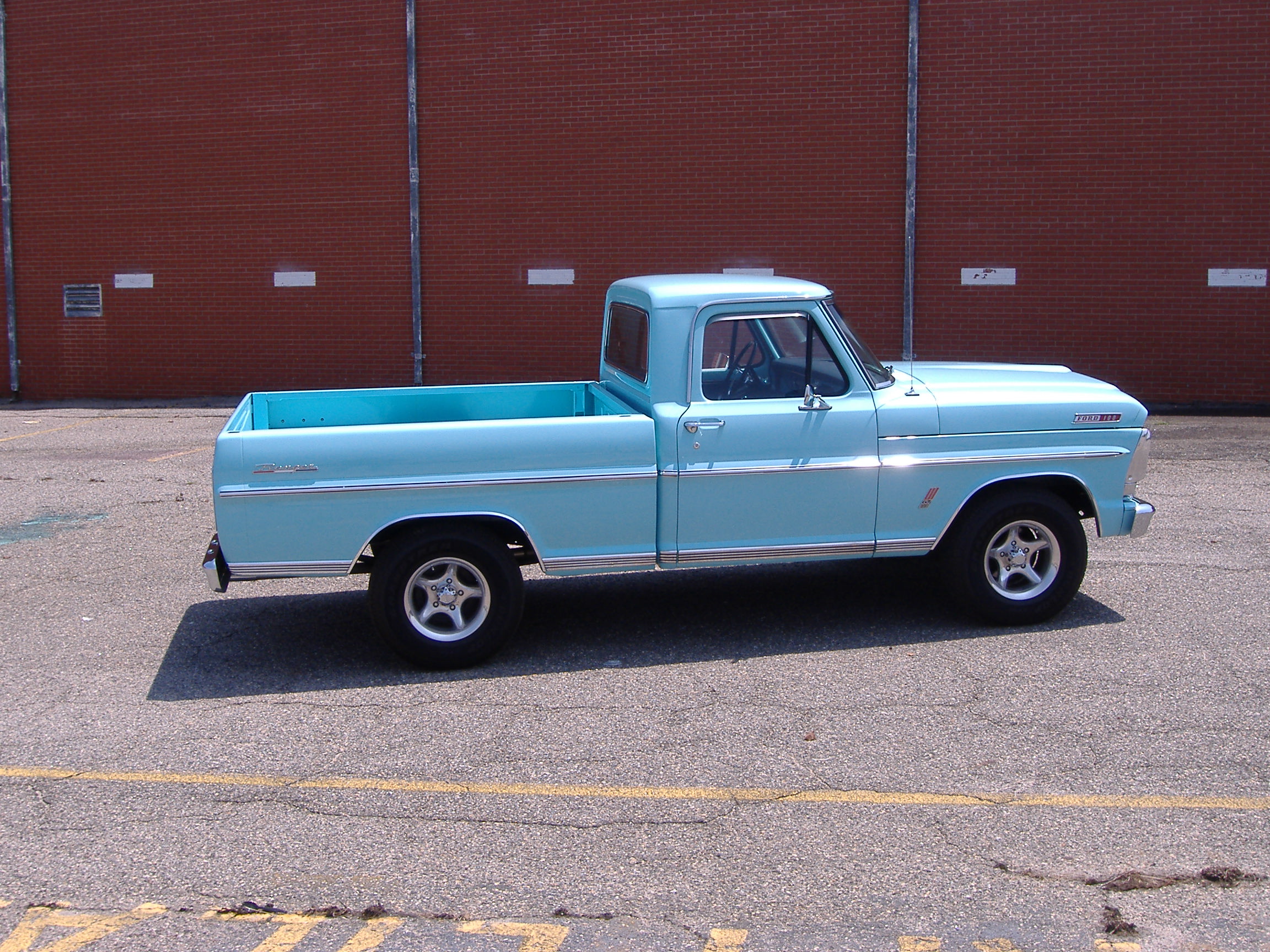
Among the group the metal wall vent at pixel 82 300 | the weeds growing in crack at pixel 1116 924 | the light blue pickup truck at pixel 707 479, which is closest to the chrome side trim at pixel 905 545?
the light blue pickup truck at pixel 707 479

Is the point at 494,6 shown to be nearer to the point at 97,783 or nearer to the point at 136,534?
the point at 136,534

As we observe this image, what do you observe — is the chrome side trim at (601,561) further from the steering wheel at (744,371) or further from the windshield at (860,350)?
the windshield at (860,350)

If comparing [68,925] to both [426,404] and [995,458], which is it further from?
[995,458]

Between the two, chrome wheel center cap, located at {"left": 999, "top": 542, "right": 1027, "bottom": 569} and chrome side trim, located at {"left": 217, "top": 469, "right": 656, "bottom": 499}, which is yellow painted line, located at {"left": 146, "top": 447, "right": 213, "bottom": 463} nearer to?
chrome side trim, located at {"left": 217, "top": 469, "right": 656, "bottom": 499}

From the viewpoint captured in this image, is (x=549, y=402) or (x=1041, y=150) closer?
(x=549, y=402)

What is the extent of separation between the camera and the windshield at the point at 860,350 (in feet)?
21.3

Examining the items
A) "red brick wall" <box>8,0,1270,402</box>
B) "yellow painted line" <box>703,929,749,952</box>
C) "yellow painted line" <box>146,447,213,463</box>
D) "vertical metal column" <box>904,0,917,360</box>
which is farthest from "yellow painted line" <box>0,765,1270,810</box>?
"red brick wall" <box>8,0,1270,402</box>

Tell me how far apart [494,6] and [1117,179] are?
28.1 feet

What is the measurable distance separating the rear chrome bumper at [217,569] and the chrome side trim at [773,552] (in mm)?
2164

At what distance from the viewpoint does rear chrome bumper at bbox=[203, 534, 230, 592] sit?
586 centimetres

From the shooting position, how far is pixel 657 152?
16.6m

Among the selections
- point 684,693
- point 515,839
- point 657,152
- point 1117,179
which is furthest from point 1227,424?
point 515,839

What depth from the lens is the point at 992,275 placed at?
1628 cm

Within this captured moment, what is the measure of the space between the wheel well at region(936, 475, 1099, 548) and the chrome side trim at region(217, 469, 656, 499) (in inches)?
67.5
